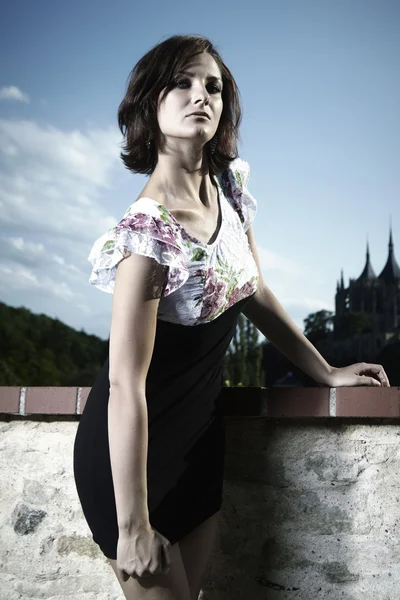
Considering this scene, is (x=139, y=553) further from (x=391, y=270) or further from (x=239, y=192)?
(x=391, y=270)

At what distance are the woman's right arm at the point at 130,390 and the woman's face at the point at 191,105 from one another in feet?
1.18

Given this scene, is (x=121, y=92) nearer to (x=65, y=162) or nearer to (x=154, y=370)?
(x=154, y=370)

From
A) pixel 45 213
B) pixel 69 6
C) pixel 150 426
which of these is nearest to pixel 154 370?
pixel 150 426

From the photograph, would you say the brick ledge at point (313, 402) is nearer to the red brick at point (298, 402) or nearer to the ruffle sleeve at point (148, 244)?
the red brick at point (298, 402)

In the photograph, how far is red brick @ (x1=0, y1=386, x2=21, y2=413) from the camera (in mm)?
1982

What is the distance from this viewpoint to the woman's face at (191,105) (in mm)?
1464

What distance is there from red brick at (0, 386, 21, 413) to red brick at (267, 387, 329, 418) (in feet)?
2.48

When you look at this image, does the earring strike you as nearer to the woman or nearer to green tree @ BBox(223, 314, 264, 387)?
the woman

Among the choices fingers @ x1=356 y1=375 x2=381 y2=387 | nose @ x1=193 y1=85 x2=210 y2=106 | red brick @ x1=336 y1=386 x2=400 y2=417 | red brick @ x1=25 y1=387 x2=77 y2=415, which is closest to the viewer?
nose @ x1=193 y1=85 x2=210 y2=106

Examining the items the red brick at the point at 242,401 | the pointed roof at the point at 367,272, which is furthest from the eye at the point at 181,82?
the pointed roof at the point at 367,272

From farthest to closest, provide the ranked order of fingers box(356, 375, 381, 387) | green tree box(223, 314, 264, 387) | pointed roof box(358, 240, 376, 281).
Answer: pointed roof box(358, 240, 376, 281), green tree box(223, 314, 264, 387), fingers box(356, 375, 381, 387)

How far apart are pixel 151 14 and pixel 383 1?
6.00 m

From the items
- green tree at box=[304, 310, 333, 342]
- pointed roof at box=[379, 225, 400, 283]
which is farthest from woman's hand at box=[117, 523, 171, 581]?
pointed roof at box=[379, 225, 400, 283]

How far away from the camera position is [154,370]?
4.58ft
